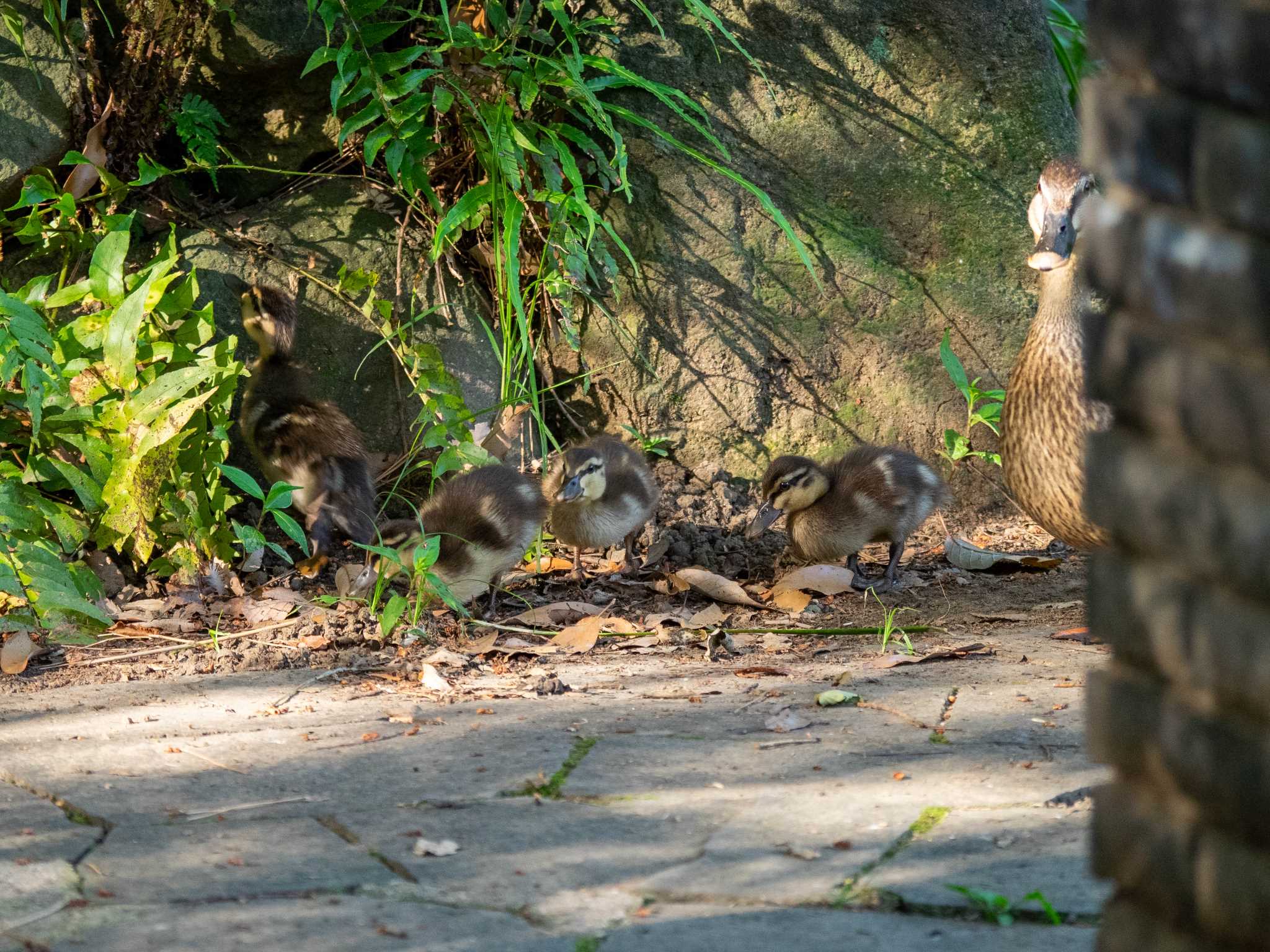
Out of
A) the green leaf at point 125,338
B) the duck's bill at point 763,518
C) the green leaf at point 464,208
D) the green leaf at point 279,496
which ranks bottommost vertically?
the duck's bill at point 763,518

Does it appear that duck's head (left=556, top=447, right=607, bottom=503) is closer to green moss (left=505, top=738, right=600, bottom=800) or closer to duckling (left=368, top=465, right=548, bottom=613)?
duckling (left=368, top=465, right=548, bottom=613)

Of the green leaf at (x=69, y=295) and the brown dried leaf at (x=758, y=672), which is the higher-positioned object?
the green leaf at (x=69, y=295)

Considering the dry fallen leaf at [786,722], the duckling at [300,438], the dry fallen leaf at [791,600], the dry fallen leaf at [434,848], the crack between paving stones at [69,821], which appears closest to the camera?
the crack between paving stones at [69,821]

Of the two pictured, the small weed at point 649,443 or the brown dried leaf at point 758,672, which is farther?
the small weed at point 649,443

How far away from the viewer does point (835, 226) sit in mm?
5555

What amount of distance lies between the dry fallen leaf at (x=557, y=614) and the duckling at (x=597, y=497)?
1.15 ft

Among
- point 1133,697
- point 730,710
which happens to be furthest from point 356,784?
point 1133,697

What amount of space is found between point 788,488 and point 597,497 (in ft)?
2.19

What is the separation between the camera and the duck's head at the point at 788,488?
491cm

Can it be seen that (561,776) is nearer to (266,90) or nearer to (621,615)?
(621,615)

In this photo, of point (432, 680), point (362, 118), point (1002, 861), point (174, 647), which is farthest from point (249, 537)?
point (1002, 861)

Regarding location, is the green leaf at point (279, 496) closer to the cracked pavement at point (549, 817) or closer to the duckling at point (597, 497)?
the cracked pavement at point (549, 817)

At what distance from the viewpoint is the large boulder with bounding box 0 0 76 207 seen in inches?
193

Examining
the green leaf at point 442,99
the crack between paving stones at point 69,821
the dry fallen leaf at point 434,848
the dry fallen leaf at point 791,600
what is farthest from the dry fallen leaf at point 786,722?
the green leaf at point 442,99
